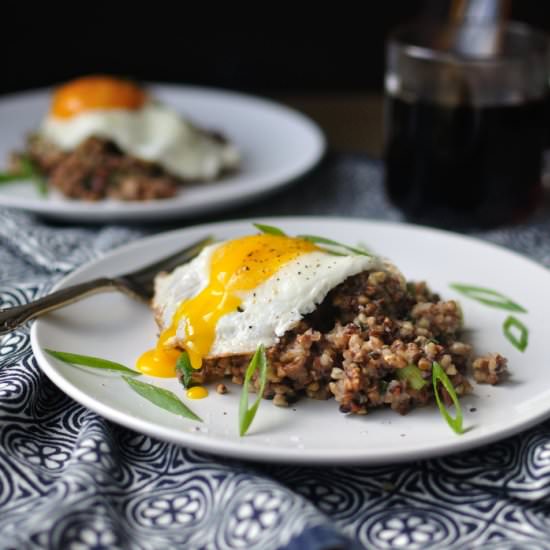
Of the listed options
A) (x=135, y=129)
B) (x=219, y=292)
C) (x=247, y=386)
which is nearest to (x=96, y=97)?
(x=135, y=129)

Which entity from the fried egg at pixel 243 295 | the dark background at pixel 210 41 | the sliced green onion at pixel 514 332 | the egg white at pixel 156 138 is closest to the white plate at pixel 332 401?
the sliced green onion at pixel 514 332

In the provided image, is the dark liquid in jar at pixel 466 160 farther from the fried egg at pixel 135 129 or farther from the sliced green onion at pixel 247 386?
the sliced green onion at pixel 247 386

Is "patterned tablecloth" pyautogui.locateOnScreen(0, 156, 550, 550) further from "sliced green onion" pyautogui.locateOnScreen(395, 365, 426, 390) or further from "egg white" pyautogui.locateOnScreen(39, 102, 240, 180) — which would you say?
"egg white" pyautogui.locateOnScreen(39, 102, 240, 180)

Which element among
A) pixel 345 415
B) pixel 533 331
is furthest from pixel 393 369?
pixel 533 331

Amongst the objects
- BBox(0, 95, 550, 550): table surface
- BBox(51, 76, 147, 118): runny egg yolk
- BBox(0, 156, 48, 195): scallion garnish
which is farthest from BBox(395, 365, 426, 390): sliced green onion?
BBox(51, 76, 147, 118): runny egg yolk

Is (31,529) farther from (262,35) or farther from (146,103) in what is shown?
(262,35)

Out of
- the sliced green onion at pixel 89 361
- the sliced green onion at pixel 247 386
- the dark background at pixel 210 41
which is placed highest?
the sliced green onion at pixel 247 386

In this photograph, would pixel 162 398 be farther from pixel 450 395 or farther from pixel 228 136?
pixel 228 136
